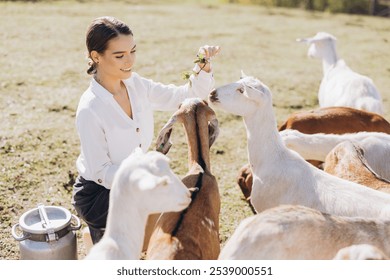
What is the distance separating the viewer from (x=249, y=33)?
37.2 ft

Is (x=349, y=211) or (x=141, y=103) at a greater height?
(x=141, y=103)

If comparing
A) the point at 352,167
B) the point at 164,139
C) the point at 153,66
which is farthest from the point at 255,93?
the point at 153,66

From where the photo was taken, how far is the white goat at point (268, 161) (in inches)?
134

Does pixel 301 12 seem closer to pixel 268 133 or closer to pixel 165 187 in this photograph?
pixel 268 133

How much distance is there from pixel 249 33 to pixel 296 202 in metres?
8.31

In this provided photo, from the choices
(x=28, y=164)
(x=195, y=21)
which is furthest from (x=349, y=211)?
(x=195, y=21)

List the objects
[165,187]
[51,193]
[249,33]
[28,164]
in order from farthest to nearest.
A: [249,33], [28,164], [51,193], [165,187]

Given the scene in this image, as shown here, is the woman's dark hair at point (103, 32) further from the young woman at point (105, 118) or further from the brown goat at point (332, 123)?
the brown goat at point (332, 123)

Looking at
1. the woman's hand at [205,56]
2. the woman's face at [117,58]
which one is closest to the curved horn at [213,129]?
the woman's hand at [205,56]

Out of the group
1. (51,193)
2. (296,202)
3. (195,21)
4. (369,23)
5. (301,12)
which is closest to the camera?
(296,202)

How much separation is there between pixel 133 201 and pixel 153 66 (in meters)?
6.34

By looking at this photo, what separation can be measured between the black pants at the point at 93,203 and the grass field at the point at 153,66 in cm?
67

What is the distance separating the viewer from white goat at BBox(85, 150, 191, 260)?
2.34 meters

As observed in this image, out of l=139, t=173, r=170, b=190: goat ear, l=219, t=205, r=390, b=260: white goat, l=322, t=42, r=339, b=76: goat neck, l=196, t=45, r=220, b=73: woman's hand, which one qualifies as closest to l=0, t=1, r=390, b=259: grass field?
l=322, t=42, r=339, b=76: goat neck
